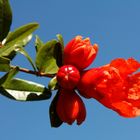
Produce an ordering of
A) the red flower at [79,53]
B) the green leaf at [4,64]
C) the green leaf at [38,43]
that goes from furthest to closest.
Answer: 1. the green leaf at [38,43]
2. the red flower at [79,53]
3. the green leaf at [4,64]

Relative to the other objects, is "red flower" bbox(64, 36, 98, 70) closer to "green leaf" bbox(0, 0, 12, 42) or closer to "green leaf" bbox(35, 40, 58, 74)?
"green leaf" bbox(35, 40, 58, 74)

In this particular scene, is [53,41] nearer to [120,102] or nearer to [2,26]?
[2,26]

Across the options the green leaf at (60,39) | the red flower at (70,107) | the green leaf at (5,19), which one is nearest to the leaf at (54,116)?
the red flower at (70,107)

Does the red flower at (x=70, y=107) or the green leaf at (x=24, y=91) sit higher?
the green leaf at (x=24, y=91)

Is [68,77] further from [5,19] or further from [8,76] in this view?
[5,19]

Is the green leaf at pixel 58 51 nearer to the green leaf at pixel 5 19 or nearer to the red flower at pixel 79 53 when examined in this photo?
the red flower at pixel 79 53

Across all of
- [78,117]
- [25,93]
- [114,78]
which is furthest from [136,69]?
[25,93]

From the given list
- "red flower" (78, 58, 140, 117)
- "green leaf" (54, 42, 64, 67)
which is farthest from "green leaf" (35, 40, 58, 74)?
"red flower" (78, 58, 140, 117)

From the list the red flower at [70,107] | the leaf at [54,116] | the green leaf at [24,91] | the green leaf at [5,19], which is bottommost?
the leaf at [54,116]
